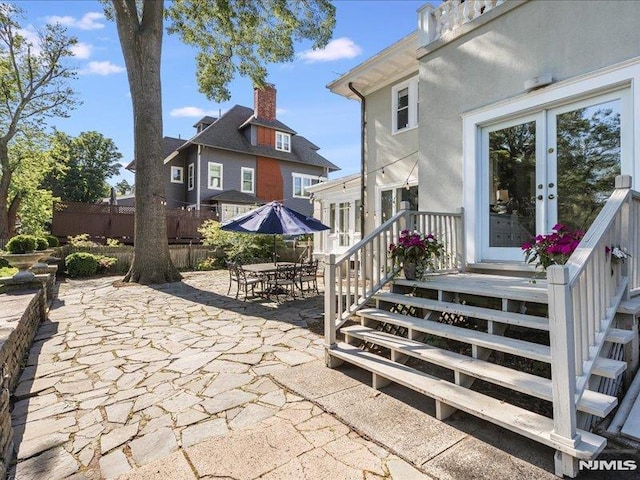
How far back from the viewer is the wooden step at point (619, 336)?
257cm

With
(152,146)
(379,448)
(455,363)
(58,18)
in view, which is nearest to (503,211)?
(455,363)

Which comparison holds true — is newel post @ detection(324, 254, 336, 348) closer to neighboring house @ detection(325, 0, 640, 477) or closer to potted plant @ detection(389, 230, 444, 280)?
neighboring house @ detection(325, 0, 640, 477)

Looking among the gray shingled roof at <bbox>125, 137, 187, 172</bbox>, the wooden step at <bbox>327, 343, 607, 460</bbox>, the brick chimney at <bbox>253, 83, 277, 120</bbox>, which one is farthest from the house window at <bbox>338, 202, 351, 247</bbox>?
the gray shingled roof at <bbox>125, 137, 187, 172</bbox>

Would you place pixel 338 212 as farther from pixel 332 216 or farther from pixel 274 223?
pixel 274 223

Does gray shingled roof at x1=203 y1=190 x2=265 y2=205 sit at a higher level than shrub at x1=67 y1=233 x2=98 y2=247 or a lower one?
higher

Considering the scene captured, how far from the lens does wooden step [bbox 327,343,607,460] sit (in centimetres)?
199

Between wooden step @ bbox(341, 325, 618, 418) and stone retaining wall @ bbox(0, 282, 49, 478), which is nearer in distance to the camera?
wooden step @ bbox(341, 325, 618, 418)

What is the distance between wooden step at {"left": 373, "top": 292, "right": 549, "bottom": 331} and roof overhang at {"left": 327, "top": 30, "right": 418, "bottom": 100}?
5.80 m

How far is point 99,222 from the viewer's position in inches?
580

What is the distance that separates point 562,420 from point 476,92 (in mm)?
4623

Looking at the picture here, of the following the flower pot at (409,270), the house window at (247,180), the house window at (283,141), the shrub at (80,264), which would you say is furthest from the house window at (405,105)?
the house window at (283,141)

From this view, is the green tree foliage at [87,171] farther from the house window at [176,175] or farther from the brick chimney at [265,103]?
the brick chimney at [265,103]

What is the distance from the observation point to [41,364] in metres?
4.06

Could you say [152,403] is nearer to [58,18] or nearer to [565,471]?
[565,471]
